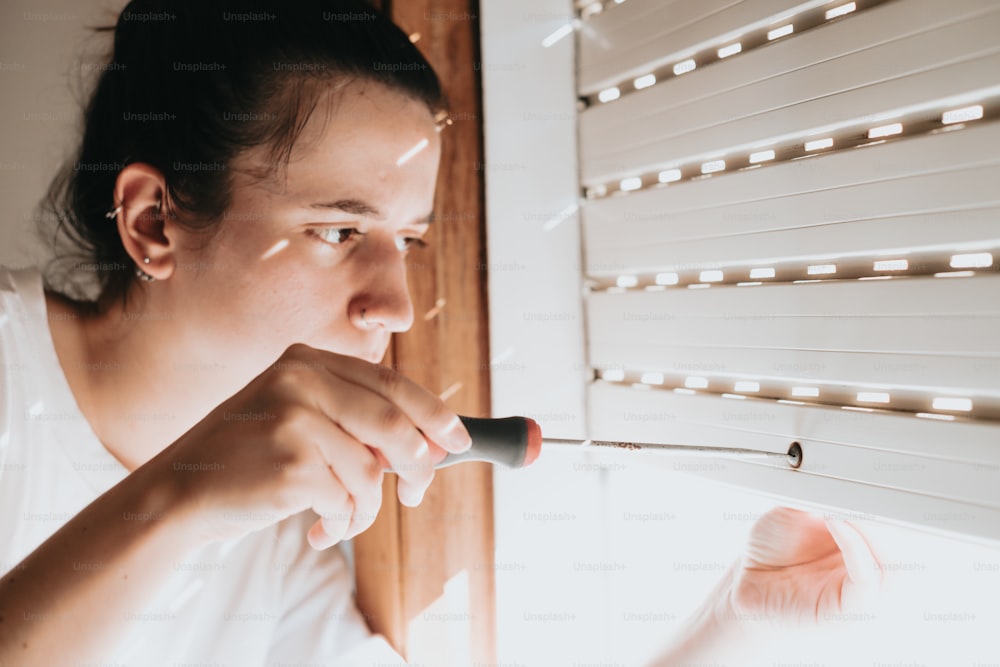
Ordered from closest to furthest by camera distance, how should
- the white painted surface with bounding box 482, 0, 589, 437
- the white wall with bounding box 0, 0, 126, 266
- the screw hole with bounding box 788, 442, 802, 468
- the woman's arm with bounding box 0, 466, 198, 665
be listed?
the woman's arm with bounding box 0, 466, 198, 665 → the screw hole with bounding box 788, 442, 802, 468 → the white wall with bounding box 0, 0, 126, 266 → the white painted surface with bounding box 482, 0, 589, 437

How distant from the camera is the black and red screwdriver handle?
2.33 ft

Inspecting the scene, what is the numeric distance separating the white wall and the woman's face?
0.35m

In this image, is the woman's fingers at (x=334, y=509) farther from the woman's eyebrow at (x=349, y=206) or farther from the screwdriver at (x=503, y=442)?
the woman's eyebrow at (x=349, y=206)

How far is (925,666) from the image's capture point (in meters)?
0.85

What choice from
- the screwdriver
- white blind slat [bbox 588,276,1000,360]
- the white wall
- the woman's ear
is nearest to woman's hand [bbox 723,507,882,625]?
white blind slat [bbox 588,276,1000,360]

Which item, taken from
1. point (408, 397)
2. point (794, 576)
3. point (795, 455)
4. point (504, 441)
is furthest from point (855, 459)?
point (408, 397)

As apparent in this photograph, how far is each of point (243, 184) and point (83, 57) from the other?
18.6 inches

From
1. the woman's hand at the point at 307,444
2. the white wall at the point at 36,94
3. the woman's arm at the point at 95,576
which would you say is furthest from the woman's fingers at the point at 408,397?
the white wall at the point at 36,94

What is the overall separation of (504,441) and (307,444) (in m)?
0.21

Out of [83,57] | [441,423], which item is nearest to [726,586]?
[441,423]

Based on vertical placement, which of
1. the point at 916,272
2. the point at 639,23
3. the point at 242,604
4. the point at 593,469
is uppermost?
the point at 639,23

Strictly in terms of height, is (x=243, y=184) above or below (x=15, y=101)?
below

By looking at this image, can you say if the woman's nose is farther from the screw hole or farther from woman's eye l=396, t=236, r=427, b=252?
the screw hole

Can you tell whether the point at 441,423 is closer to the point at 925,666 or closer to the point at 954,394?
the point at 954,394
